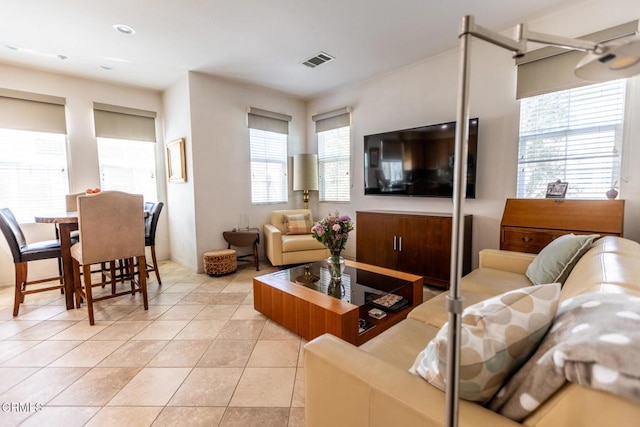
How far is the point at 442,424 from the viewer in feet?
2.14

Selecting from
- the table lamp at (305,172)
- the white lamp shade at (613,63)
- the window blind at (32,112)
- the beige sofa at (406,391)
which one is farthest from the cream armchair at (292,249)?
the white lamp shade at (613,63)

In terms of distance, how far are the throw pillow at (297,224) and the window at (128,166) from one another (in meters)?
2.15

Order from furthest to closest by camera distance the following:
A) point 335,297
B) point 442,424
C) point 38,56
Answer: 1. point 38,56
2. point 335,297
3. point 442,424

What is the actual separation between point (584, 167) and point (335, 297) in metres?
2.46

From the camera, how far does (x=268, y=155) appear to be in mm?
4570

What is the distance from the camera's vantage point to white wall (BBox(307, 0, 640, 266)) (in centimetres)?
230

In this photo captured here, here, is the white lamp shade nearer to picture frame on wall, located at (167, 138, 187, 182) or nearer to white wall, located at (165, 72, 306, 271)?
white wall, located at (165, 72, 306, 271)

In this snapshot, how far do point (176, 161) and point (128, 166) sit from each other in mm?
760

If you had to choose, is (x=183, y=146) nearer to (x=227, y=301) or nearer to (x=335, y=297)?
(x=227, y=301)

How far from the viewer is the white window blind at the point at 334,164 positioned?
445cm

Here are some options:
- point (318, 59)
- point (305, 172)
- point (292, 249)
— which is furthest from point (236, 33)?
point (292, 249)

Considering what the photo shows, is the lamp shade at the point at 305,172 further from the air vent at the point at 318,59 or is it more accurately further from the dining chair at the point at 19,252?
the dining chair at the point at 19,252

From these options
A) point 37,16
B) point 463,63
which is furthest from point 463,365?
point 37,16

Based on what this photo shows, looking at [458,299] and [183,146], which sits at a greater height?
[183,146]
